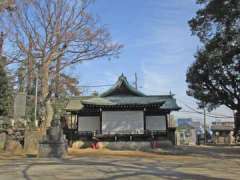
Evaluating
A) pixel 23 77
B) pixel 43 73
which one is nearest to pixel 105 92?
pixel 23 77

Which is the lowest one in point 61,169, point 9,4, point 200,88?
point 61,169

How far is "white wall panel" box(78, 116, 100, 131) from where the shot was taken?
123 feet

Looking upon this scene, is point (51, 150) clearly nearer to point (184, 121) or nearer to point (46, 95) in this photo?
point (46, 95)

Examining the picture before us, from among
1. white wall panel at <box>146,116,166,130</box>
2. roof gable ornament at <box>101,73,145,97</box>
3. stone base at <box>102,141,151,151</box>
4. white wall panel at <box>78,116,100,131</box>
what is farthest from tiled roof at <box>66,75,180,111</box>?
stone base at <box>102,141,151,151</box>

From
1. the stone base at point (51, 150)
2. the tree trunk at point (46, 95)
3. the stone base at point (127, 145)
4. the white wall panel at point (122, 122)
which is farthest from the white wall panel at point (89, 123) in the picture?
the stone base at point (51, 150)

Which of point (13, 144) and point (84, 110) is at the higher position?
point (84, 110)

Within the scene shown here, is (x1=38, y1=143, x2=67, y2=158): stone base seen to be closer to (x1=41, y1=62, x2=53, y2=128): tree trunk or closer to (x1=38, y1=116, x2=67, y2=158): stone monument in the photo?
(x1=38, y1=116, x2=67, y2=158): stone monument

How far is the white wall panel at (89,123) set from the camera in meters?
37.4

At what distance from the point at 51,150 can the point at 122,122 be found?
645 inches

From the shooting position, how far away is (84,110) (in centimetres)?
3772

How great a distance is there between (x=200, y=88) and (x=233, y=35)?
33.8 ft

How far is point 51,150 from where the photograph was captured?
2070 centimetres

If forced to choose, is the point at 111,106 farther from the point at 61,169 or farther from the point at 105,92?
the point at 61,169

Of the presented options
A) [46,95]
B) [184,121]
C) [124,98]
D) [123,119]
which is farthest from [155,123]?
[184,121]
